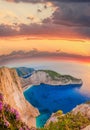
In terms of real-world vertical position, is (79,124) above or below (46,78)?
below

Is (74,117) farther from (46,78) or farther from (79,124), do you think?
(46,78)

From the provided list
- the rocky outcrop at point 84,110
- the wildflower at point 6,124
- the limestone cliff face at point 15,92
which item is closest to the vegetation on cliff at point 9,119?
the wildflower at point 6,124

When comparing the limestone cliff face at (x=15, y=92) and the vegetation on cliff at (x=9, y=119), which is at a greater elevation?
the limestone cliff face at (x=15, y=92)

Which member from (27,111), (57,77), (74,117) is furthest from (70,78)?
(74,117)

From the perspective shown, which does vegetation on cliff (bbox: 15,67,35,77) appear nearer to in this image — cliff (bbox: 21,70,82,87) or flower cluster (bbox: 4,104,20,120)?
cliff (bbox: 21,70,82,87)

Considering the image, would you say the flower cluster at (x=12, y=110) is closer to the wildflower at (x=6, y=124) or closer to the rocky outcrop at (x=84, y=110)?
the wildflower at (x=6, y=124)

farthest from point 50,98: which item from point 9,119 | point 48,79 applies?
point 9,119
